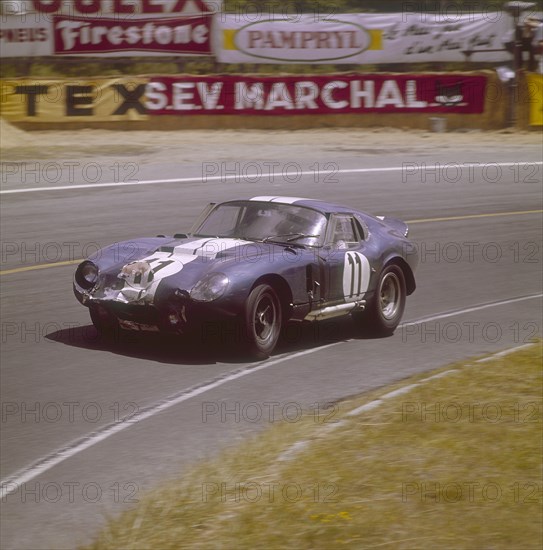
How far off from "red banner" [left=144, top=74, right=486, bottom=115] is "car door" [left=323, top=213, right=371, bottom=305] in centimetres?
1632

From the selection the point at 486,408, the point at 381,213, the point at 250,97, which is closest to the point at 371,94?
the point at 250,97

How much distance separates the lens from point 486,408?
24.0 feet

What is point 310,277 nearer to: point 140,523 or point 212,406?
point 212,406

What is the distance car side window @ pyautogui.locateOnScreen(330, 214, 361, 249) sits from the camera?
9.55 metres

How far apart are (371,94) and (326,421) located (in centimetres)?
2020

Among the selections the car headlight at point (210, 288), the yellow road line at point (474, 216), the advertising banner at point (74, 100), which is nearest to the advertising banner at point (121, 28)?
the advertising banner at point (74, 100)

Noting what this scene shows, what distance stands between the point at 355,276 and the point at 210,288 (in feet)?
5.61

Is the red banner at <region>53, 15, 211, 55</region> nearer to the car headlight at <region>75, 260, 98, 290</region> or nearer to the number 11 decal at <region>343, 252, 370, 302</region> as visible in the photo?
the number 11 decal at <region>343, 252, 370, 302</region>

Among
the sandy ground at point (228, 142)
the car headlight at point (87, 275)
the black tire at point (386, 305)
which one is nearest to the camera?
the car headlight at point (87, 275)

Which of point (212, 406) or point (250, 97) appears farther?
point (250, 97)

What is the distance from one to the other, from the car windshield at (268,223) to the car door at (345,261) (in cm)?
15

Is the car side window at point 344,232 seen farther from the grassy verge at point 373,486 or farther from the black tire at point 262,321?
the grassy verge at point 373,486

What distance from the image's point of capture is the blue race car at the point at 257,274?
8.43 meters

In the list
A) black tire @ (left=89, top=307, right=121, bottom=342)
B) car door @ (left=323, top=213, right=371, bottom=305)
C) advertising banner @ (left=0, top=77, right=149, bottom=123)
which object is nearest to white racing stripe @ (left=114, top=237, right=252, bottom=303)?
black tire @ (left=89, top=307, right=121, bottom=342)
